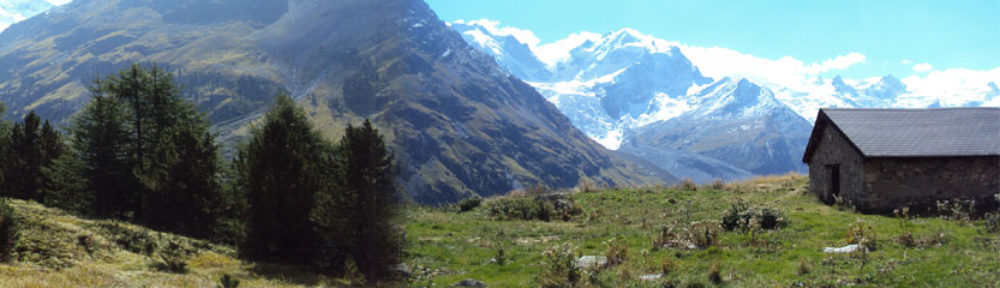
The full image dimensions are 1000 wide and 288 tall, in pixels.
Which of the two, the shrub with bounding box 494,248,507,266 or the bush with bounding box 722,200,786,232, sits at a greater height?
the bush with bounding box 722,200,786,232

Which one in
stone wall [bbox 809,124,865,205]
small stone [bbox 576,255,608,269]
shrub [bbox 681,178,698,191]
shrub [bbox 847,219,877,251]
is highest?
stone wall [bbox 809,124,865,205]

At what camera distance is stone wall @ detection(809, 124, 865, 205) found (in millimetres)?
27312

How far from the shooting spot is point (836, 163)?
29703 mm

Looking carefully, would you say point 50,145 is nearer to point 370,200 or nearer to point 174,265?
point 174,265

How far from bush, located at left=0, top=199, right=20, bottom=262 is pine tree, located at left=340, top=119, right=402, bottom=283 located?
8.16 meters

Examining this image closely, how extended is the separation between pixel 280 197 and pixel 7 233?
8232 millimetres

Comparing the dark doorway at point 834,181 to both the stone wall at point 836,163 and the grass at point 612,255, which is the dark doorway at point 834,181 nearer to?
the stone wall at point 836,163

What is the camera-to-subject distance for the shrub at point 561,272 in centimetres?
1539

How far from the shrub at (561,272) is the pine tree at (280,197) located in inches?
367

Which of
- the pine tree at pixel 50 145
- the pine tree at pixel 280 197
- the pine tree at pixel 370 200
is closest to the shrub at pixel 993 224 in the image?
the pine tree at pixel 370 200

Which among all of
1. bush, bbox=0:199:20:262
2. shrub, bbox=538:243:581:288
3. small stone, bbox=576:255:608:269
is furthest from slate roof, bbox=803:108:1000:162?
bush, bbox=0:199:20:262

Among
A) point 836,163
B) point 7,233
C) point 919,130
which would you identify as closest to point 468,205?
point 836,163

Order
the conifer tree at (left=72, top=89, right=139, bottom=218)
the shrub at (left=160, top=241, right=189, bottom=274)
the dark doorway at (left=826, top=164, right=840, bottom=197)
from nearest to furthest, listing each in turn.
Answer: the shrub at (left=160, top=241, right=189, bottom=274) < the dark doorway at (left=826, top=164, right=840, bottom=197) < the conifer tree at (left=72, top=89, right=139, bottom=218)

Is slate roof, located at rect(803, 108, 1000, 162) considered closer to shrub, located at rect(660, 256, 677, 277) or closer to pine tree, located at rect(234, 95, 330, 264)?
shrub, located at rect(660, 256, 677, 277)
